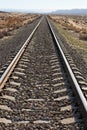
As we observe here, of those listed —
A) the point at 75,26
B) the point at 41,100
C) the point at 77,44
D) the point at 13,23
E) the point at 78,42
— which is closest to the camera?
the point at 41,100

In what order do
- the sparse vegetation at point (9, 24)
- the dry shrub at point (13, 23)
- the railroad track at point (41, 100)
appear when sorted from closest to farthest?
the railroad track at point (41, 100) → the sparse vegetation at point (9, 24) → the dry shrub at point (13, 23)

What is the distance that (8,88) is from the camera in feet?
24.7

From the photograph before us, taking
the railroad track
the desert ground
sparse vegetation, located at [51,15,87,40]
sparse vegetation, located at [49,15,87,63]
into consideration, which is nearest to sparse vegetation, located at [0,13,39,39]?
the desert ground

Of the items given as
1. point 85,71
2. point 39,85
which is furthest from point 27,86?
point 85,71

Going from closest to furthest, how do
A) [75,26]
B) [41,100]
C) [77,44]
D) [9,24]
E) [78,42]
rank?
[41,100]
[77,44]
[78,42]
[9,24]
[75,26]

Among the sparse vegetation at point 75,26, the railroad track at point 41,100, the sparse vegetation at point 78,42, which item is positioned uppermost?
the railroad track at point 41,100

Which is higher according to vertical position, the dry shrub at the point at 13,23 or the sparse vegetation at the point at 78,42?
the sparse vegetation at the point at 78,42

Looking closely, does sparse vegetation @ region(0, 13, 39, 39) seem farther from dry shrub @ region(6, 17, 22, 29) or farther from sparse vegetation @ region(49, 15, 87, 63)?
sparse vegetation @ region(49, 15, 87, 63)

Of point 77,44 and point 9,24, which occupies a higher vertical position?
point 77,44

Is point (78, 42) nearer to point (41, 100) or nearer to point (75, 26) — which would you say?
point (41, 100)

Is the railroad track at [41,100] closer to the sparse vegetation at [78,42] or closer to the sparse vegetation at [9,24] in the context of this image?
the sparse vegetation at [78,42]

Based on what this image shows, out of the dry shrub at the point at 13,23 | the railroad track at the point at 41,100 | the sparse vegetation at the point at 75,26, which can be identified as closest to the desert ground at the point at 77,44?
the sparse vegetation at the point at 75,26

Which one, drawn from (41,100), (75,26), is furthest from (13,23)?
(41,100)

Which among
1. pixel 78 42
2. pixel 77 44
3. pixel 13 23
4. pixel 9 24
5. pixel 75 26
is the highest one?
pixel 77 44
